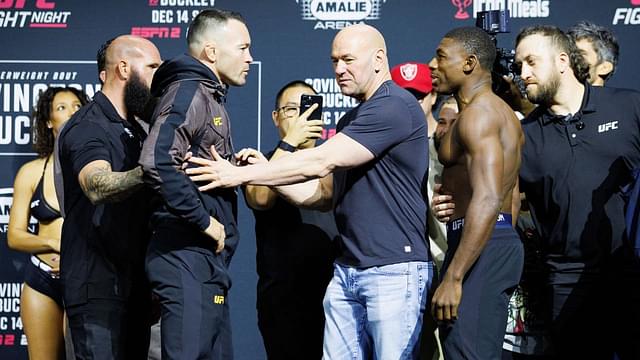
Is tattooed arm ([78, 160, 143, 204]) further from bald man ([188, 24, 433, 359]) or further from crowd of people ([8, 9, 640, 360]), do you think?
bald man ([188, 24, 433, 359])

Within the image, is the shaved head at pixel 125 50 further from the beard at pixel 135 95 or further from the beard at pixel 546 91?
the beard at pixel 546 91

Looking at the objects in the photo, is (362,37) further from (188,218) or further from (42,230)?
(42,230)

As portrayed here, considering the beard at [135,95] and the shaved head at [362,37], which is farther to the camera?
the beard at [135,95]

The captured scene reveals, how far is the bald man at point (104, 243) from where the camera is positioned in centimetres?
368

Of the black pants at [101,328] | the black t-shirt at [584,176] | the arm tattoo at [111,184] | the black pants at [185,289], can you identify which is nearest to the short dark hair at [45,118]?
the black pants at [101,328]

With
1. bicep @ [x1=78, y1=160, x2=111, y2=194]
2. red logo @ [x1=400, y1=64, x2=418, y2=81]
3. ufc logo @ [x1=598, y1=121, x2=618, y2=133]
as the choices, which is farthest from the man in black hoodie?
ufc logo @ [x1=598, y1=121, x2=618, y2=133]

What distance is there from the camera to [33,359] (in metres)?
4.58

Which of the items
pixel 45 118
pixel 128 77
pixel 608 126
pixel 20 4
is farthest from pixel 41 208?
pixel 608 126

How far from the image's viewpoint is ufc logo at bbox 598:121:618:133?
A: 404 centimetres

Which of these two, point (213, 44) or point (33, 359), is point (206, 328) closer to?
point (213, 44)

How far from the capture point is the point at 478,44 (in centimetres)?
364

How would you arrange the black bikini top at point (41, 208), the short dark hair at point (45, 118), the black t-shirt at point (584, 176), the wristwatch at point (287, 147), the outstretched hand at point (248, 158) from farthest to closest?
the short dark hair at point (45, 118)
the black bikini top at point (41, 208)
the black t-shirt at point (584, 176)
the wristwatch at point (287, 147)
the outstretched hand at point (248, 158)

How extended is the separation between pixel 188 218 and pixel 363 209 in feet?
2.21

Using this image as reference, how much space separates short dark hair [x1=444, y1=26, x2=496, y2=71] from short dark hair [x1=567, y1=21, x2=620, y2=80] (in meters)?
1.07
